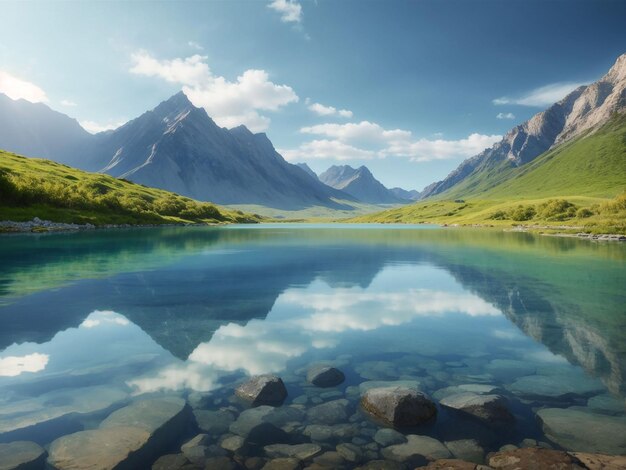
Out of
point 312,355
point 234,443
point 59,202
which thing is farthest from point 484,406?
point 59,202

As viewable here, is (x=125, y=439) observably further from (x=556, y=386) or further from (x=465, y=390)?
(x=556, y=386)

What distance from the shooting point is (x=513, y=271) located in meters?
46.7

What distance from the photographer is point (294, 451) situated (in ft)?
35.1

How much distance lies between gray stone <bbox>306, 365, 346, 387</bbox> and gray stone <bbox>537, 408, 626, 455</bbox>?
708cm

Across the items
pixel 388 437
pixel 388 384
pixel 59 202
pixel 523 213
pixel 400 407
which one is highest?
pixel 59 202

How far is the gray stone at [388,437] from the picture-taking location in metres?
11.2

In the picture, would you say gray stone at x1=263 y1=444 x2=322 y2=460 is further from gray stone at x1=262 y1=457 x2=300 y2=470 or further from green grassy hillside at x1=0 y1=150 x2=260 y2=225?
Result: green grassy hillside at x1=0 y1=150 x2=260 y2=225

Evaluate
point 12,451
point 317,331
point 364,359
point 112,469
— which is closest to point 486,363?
point 364,359

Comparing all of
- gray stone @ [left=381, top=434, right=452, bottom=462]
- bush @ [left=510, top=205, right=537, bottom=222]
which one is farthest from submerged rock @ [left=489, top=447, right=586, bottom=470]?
bush @ [left=510, top=205, right=537, bottom=222]

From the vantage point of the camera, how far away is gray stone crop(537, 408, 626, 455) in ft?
35.5

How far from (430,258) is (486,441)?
5317 cm

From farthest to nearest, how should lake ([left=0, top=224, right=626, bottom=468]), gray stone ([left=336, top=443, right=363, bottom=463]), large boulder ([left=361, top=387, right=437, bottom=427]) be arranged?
large boulder ([left=361, top=387, right=437, bottom=427]) → lake ([left=0, top=224, right=626, bottom=468]) → gray stone ([left=336, top=443, right=363, bottom=463])

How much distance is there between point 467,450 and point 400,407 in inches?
88.5

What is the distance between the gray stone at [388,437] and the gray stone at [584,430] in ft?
14.2
